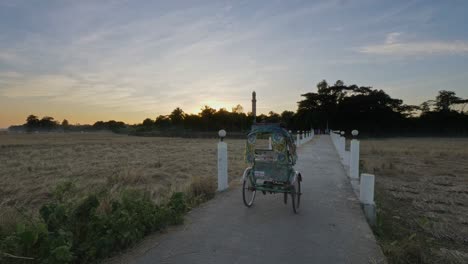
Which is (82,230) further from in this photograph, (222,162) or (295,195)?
(222,162)

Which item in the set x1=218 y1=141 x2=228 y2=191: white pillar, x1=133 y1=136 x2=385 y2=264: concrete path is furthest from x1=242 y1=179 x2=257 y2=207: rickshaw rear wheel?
x1=218 y1=141 x2=228 y2=191: white pillar

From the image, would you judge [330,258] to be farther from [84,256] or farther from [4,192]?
[4,192]

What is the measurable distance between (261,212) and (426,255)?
2491 millimetres

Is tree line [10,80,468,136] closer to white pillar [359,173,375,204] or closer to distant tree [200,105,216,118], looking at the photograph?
distant tree [200,105,216,118]

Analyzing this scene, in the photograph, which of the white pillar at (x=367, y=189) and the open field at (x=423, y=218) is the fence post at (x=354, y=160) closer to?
the open field at (x=423, y=218)

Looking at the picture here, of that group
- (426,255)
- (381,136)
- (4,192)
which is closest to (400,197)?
(426,255)

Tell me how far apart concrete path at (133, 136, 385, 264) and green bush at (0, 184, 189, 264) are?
1.08ft

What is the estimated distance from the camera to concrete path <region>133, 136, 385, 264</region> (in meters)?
3.63

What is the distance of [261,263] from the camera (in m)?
3.47

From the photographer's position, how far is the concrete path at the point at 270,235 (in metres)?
3.63

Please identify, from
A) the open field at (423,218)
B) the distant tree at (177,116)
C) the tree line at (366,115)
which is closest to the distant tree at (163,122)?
the distant tree at (177,116)

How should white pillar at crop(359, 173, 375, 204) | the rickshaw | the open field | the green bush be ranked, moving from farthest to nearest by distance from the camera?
1. the rickshaw
2. white pillar at crop(359, 173, 375, 204)
3. the open field
4. the green bush

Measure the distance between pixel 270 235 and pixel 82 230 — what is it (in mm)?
2379

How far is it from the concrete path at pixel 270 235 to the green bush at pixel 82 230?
0.33 m
